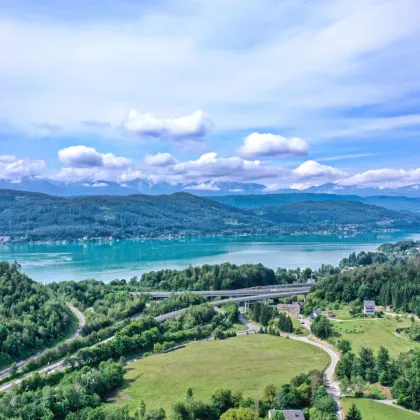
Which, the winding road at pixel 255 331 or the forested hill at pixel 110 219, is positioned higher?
the forested hill at pixel 110 219

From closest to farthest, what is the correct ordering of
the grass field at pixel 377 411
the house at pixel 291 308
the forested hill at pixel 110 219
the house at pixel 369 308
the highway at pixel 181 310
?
1. the grass field at pixel 377 411
2. the highway at pixel 181 310
3. the house at pixel 369 308
4. the house at pixel 291 308
5. the forested hill at pixel 110 219

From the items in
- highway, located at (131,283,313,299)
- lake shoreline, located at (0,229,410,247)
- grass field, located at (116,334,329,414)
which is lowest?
grass field, located at (116,334,329,414)

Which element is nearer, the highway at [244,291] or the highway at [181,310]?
the highway at [181,310]

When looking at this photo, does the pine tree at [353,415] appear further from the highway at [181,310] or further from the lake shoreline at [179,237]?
the lake shoreline at [179,237]

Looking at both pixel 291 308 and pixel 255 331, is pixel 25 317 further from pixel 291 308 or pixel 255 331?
pixel 291 308

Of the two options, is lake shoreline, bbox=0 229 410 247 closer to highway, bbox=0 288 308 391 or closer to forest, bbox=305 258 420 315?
highway, bbox=0 288 308 391

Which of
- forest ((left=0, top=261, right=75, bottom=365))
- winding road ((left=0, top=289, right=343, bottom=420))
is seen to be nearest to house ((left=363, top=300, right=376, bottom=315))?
winding road ((left=0, top=289, right=343, bottom=420))

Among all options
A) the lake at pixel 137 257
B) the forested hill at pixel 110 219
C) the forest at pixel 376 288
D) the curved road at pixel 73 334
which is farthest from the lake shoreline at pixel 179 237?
the forest at pixel 376 288
